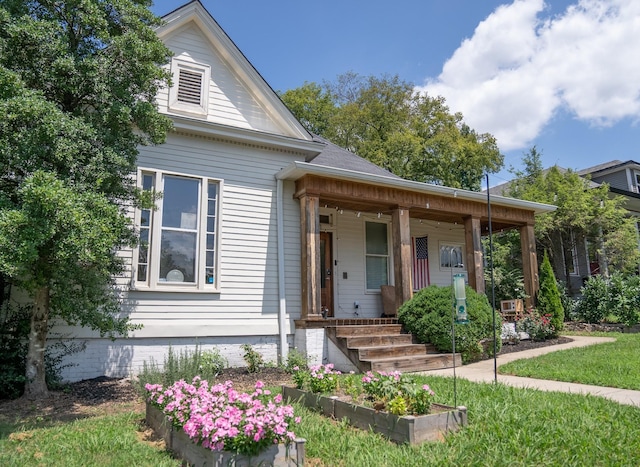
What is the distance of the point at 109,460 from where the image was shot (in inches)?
142

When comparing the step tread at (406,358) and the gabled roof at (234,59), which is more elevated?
the gabled roof at (234,59)

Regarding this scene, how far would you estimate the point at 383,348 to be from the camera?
8055 millimetres

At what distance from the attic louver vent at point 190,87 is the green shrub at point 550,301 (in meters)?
9.57

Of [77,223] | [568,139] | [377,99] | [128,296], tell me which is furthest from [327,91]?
[77,223]

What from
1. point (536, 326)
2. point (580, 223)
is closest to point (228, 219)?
point (536, 326)

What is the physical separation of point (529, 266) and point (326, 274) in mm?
5675

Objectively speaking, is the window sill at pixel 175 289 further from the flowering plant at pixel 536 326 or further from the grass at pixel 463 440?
the flowering plant at pixel 536 326

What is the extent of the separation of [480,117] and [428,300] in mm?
20376

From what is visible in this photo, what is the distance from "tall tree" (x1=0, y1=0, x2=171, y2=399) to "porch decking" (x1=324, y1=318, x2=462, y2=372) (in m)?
3.79

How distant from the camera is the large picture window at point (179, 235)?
789 centimetres

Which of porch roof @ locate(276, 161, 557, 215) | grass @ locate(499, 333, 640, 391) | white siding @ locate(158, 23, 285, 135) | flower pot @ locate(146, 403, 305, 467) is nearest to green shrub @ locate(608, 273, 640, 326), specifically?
porch roof @ locate(276, 161, 557, 215)

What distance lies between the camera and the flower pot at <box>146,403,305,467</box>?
2.98 metres

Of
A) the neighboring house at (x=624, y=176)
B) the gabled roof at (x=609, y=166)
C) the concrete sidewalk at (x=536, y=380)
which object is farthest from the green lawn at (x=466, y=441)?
the gabled roof at (x=609, y=166)

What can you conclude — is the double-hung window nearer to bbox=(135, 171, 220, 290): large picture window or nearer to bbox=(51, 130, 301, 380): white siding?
bbox=(51, 130, 301, 380): white siding
